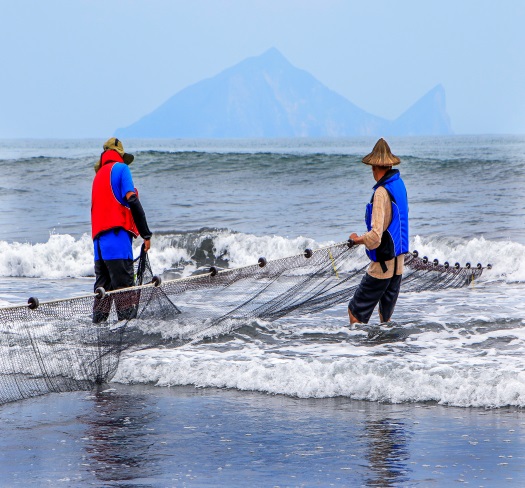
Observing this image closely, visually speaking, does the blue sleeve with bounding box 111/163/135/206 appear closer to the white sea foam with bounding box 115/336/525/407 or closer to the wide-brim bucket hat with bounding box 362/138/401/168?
the white sea foam with bounding box 115/336/525/407

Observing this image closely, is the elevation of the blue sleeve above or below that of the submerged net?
above

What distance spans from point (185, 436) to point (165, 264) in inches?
481

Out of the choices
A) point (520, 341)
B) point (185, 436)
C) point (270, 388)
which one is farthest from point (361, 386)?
point (520, 341)

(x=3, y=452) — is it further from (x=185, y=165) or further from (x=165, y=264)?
(x=185, y=165)

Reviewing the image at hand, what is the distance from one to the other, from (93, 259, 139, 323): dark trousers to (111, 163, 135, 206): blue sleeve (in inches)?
23.3

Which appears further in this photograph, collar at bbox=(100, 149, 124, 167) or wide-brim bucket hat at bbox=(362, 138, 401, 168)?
collar at bbox=(100, 149, 124, 167)

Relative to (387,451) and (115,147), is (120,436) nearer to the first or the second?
(387,451)

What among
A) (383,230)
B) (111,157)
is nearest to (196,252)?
(111,157)

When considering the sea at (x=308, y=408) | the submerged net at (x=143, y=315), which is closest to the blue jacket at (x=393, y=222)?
the submerged net at (x=143, y=315)

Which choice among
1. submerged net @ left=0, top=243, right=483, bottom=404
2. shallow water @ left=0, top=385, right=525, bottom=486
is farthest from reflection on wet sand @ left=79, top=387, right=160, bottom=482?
submerged net @ left=0, top=243, right=483, bottom=404

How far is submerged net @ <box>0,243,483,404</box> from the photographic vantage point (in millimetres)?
6227

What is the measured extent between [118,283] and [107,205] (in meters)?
0.69

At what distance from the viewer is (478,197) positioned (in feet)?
85.4

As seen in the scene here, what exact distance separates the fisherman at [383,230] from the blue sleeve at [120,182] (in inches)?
78.2
